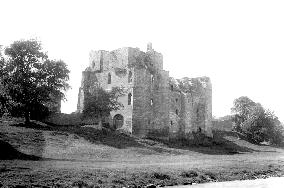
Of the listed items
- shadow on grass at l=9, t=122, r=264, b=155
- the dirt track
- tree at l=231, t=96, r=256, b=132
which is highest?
tree at l=231, t=96, r=256, b=132

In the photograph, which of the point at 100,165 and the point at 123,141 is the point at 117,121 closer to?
the point at 123,141

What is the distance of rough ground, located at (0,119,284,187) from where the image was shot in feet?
66.0

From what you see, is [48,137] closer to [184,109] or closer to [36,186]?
[36,186]

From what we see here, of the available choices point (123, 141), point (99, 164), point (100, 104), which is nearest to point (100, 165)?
point (99, 164)

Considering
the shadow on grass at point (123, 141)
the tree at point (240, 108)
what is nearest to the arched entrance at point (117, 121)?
the shadow on grass at point (123, 141)

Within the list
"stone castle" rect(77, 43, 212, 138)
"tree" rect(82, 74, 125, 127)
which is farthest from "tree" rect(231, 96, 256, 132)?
"tree" rect(82, 74, 125, 127)

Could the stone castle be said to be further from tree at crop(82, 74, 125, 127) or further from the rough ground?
the rough ground

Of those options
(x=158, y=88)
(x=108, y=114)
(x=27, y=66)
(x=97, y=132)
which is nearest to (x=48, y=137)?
(x=97, y=132)

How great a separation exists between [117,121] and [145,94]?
18.7ft

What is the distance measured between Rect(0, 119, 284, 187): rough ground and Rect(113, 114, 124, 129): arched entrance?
696 cm

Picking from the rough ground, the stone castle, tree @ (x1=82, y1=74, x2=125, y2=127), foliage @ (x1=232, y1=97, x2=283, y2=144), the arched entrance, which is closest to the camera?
the rough ground

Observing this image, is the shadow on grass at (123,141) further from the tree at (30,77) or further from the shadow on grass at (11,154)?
the shadow on grass at (11,154)

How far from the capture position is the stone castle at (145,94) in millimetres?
49312

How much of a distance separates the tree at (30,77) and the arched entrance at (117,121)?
9.85 m
